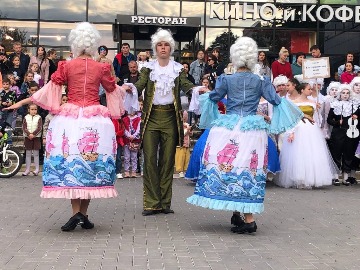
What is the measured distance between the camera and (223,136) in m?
A: 7.09

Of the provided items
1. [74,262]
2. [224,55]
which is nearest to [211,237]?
[74,262]

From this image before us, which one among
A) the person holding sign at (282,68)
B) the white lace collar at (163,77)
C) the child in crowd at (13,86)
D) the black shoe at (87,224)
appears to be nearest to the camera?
the black shoe at (87,224)

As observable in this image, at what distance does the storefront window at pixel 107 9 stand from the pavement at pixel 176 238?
1316 centimetres

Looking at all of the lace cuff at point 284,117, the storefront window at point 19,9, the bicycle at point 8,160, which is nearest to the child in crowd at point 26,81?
the bicycle at point 8,160

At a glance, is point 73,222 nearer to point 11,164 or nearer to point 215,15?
point 11,164

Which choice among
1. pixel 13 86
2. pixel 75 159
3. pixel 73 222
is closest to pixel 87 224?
pixel 73 222

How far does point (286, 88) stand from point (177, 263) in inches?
287

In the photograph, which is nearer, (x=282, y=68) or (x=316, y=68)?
(x=316, y=68)

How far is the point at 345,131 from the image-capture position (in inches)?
498

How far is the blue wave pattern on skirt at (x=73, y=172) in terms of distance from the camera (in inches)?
269

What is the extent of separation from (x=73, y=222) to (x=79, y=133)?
3.24ft

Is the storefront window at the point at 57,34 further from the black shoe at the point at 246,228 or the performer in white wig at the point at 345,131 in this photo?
the black shoe at the point at 246,228

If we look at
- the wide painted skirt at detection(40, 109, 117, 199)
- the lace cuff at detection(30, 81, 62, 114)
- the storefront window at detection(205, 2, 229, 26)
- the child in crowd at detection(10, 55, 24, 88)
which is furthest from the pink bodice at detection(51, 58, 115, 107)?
the storefront window at detection(205, 2, 229, 26)

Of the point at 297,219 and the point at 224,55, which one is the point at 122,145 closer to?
the point at 297,219
